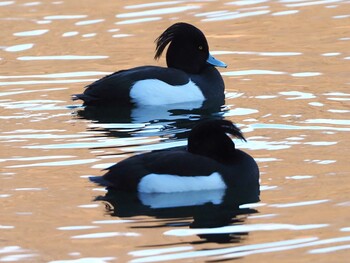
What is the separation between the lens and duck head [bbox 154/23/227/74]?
14578mm

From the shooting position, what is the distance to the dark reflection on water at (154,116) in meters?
12.4

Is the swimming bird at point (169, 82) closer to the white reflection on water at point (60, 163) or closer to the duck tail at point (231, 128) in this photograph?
the white reflection on water at point (60, 163)

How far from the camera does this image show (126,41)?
55.6 ft

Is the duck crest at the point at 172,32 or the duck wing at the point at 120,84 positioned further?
the duck crest at the point at 172,32

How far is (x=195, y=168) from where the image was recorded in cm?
980

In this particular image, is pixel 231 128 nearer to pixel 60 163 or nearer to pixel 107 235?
pixel 60 163

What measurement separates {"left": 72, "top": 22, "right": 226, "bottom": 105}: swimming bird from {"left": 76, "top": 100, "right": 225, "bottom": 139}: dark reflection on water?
10 cm

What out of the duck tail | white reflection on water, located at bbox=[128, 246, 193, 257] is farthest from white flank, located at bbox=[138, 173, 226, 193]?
white reflection on water, located at bbox=[128, 246, 193, 257]

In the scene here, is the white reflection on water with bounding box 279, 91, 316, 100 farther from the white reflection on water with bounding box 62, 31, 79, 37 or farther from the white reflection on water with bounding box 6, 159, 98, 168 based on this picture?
the white reflection on water with bounding box 62, 31, 79, 37

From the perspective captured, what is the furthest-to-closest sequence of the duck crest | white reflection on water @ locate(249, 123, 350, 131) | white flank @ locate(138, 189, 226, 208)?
1. the duck crest
2. white reflection on water @ locate(249, 123, 350, 131)
3. white flank @ locate(138, 189, 226, 208)

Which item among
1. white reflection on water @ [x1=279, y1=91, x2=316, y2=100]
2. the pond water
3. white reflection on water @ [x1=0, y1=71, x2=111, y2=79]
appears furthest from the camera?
white reflection on water @ [x1=0, y1=71, x2=111, y2=79]

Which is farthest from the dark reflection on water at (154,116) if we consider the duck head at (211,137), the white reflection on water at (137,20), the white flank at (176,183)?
the white reflection on water at (137,20)

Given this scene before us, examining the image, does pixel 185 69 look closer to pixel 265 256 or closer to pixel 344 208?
pixel 344 208

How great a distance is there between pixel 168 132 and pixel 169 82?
6.29ft
